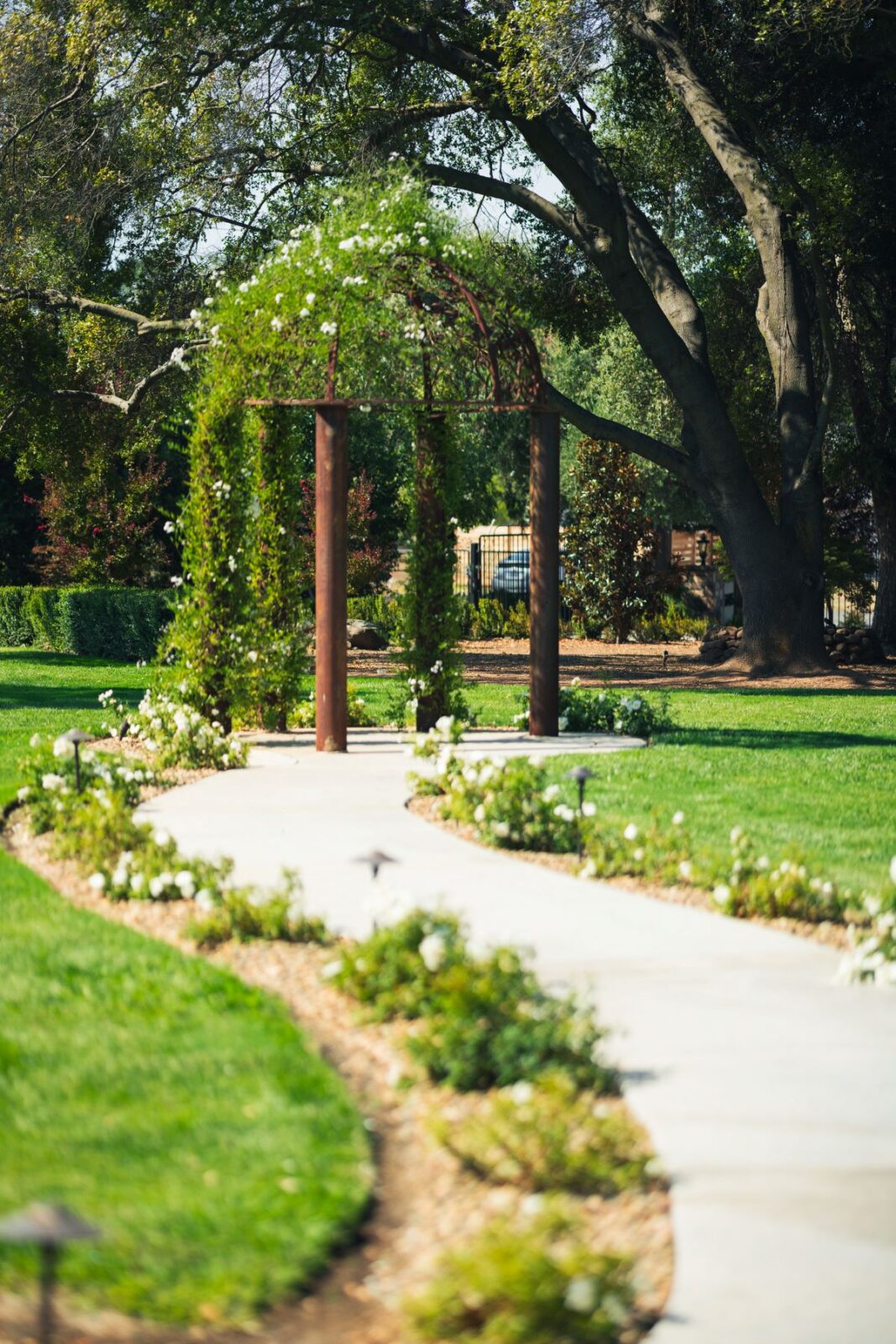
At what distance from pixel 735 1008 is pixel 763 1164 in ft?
3.80

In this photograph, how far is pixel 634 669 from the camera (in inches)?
765

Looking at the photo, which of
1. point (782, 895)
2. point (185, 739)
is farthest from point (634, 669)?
point (782, 895)

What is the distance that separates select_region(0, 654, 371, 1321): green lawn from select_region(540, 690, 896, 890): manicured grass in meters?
2.84

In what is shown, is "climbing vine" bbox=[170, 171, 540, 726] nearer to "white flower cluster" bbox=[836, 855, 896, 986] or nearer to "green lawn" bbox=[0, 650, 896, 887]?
"green lawn" bbox=[0, 650, 896, 887]

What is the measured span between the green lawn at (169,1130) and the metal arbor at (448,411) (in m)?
5.23

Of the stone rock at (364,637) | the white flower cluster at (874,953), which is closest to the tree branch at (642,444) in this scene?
the stone rock at (364,637)

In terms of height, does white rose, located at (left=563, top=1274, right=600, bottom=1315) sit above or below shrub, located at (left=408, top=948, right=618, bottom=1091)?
below

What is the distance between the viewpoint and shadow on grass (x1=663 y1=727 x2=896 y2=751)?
36.5 ft

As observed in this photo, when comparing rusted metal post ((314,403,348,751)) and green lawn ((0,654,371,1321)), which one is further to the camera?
rusted metal post ((314,403,348,751))

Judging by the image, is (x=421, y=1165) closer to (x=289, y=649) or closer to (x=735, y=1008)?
(x=735, y=1008)

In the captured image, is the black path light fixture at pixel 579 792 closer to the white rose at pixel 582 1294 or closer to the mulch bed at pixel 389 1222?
the mulch bed at pixel 389 1222

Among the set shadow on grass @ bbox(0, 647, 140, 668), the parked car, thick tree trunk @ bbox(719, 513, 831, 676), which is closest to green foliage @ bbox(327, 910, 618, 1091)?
thick tree trunk @ bbox(719, 513, 831, 676)

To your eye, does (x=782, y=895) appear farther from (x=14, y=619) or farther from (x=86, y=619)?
(x=14, y=619)

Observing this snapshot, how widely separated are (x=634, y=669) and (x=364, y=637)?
466cm
